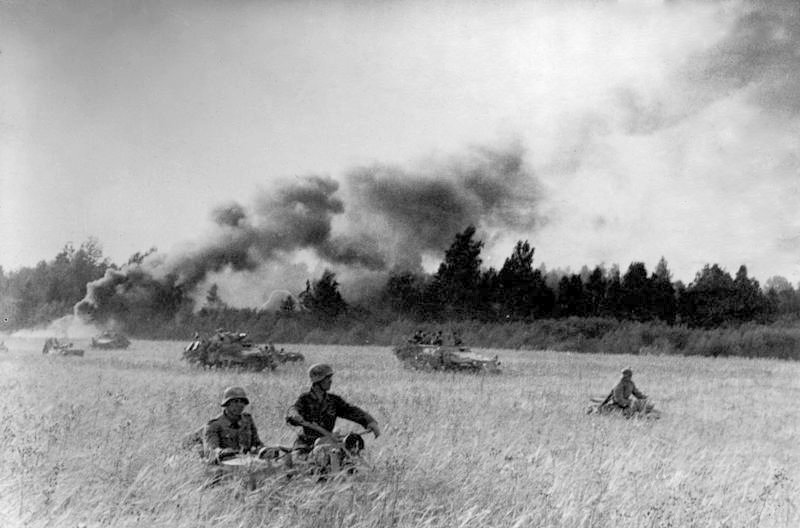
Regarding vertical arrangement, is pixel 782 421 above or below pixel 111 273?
below

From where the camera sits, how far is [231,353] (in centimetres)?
1712

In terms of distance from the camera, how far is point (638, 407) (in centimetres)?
1098

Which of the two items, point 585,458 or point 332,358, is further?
point 332,358

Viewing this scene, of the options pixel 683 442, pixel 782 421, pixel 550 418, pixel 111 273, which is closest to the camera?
pixel 683 442

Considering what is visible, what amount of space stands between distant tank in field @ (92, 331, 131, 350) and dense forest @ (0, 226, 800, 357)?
1.82ft

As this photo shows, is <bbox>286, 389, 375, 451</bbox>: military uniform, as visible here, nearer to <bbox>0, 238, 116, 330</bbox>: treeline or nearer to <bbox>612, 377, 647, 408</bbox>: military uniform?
<bbox>0, 238, 116, 330</bbox>: treeline

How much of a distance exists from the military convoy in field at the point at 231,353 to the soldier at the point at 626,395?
29.1 feet

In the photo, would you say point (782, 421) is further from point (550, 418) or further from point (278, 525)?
point (278, 525)

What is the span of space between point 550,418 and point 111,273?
982cm

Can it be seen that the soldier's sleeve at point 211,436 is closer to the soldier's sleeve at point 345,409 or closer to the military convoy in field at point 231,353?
the soldier's sleeve at point 345,409

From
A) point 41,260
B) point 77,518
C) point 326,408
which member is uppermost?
point 41,260

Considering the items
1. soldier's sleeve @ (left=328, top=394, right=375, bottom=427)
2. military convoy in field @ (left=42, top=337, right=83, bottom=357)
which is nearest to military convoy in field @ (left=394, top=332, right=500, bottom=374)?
military convoy in field @ (left=42, top=337, right=83, bottom=357)

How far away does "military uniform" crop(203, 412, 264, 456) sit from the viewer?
5.39 meters

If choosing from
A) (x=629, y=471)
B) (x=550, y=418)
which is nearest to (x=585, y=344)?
(x=550, y=418)
